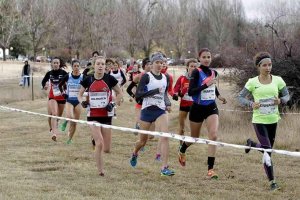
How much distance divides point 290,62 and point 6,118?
9.76 metres

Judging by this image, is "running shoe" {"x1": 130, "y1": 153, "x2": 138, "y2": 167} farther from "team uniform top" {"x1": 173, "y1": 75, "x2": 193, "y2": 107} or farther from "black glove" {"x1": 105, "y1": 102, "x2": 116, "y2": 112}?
"team uniform top" {"x1": 173, "y1": 75, "x2": 193, "y2": 107}

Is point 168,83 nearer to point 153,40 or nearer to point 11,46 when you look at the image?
point 153,40

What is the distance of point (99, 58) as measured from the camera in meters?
8.38

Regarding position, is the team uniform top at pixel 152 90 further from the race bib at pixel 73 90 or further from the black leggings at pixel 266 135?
the race bib at pixel 73 90

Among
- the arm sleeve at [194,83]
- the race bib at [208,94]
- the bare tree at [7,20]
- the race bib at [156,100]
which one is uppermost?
the bare tree at [7,20]

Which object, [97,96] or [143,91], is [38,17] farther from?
[143,91]

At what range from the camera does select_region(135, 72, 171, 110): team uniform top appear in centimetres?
830

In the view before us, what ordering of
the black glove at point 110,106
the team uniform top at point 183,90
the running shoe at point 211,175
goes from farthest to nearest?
1. the team uniform top at point 183,90
2. the black glove at point 110,106
3. the running shoe at point 211,175

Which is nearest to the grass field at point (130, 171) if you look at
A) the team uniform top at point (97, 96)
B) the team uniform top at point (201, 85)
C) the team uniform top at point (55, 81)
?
the team uniform top at point (97, 96)

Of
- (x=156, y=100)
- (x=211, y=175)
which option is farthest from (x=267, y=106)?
(x=156, y=100)

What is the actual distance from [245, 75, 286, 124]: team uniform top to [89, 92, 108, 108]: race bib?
Answer: 7.98 ft

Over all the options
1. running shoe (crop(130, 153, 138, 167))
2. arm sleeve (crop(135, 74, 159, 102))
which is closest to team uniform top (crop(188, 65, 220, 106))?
arm sleeve (crop(135, 74, 159, 102))

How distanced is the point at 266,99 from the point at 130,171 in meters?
2.71

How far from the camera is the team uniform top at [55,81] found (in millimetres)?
12375
